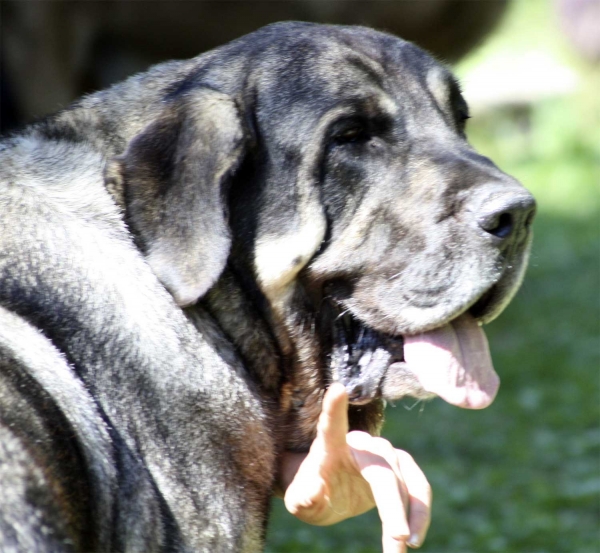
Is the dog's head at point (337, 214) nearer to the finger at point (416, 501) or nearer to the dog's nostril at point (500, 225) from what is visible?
the dog's nostril at point (500, 225)

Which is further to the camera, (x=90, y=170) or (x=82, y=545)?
(x=90, y=170)

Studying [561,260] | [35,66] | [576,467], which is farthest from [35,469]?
[561,260]

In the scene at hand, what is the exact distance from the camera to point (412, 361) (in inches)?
112

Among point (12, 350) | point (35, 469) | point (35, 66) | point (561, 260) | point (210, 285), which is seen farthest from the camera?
point (561, 260)

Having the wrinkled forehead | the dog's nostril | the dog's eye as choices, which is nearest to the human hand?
the dog's nostril

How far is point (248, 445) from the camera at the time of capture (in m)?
2.66

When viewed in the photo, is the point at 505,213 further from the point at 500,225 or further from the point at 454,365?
the point at 454,365

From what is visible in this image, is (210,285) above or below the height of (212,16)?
above

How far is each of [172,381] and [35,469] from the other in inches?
18.8

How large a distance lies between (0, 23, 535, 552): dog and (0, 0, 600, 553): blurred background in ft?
1.89

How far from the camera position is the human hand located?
2.48 meters

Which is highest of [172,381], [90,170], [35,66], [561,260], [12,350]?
[90,170]

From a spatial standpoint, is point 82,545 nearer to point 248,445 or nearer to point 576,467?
point 248,445

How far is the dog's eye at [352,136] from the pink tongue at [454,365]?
1.95 ft
